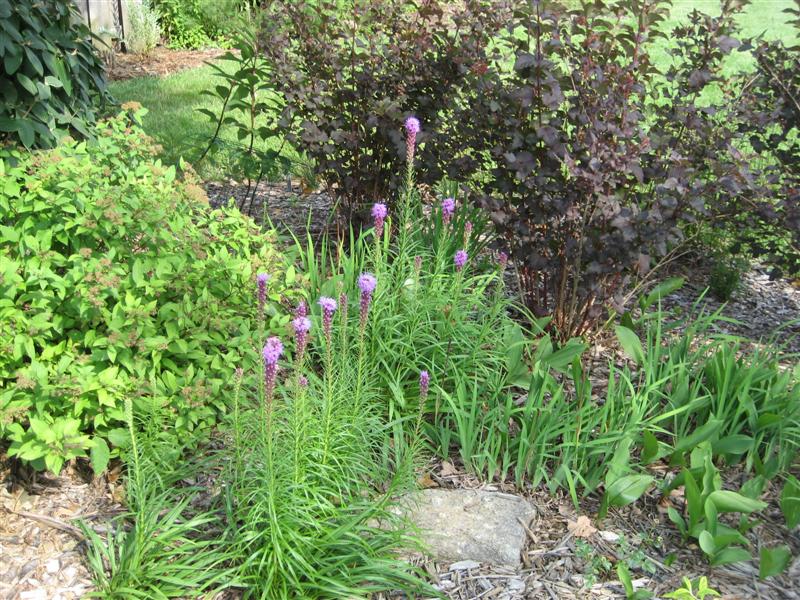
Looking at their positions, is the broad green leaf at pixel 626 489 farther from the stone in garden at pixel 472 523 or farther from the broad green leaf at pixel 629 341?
the broad green leaf at pixel 629 341

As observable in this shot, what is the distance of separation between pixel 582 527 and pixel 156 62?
7.87 meters

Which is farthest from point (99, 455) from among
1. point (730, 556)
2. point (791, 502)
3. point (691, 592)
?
point (791, 502)

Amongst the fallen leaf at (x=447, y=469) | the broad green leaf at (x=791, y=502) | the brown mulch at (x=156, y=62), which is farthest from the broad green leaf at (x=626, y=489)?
the brown mulch at (x=156, y=62)

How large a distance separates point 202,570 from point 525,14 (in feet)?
8.43

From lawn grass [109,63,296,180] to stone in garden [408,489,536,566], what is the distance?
11.0 ft

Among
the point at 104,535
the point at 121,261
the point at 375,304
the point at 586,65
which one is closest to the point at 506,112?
the point at 586,65

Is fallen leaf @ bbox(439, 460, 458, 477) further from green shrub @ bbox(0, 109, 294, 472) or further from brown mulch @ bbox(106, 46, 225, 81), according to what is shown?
brown mulch @ bbox(106, 46, 225, 81)

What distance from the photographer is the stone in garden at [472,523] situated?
2.70m

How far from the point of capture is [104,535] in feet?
8.91

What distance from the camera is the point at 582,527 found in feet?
9.31

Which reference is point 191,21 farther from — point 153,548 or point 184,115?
point 153,548

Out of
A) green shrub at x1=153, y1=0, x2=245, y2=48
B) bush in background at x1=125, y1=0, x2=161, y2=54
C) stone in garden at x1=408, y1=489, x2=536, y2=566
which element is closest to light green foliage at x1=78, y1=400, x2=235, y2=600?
stone in garden at x1=408, y1=489, x2=536, y2=566

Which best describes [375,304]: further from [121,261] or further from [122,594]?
[122,594]

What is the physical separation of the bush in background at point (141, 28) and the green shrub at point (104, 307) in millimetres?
6376
